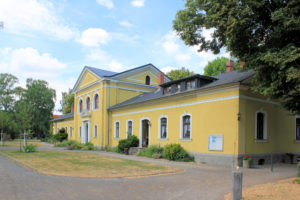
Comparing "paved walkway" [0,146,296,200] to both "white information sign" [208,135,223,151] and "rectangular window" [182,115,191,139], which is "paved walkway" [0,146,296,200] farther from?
"rectangular window" [182,115,191,139]

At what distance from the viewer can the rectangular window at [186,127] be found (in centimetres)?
1725

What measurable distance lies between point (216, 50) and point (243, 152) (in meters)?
6.24

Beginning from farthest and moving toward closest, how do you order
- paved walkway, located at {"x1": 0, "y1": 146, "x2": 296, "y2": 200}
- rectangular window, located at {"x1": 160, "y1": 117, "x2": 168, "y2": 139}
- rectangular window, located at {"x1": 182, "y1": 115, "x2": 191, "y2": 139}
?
1. rectangular window, located at {"x1": 160, "y1": 117, "x2": 168, "y2": 139}
2. rectangular window, located at {"x1": 182, "y1": 115, "x2": 191, "y2": 139}
3. paved walkway, located at {"x1": 0, "y1": 146, "x2": 296, "y2": 200}

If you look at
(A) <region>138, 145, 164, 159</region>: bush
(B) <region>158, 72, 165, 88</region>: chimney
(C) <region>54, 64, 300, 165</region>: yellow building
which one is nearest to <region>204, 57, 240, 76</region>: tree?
(B) <region>158, 72, 165, 88</region>: chimney

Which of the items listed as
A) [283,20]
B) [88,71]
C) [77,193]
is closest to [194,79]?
[283,20]

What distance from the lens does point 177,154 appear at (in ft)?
53.8

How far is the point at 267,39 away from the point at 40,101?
57220 mm

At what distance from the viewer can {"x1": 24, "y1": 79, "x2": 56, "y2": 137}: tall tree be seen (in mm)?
57969

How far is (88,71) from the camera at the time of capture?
30188 mm

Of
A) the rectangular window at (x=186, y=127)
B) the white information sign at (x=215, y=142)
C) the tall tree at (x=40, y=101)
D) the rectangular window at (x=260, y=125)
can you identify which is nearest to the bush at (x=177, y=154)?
the rectangular window at (x=186, y=127)

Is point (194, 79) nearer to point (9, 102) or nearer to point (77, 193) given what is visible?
point (77, 193)

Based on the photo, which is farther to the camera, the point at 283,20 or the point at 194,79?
the point at 194,79

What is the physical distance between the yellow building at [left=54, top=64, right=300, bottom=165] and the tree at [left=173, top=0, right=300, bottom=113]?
9.45 feet

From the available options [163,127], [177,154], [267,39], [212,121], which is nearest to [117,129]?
[163,127]
